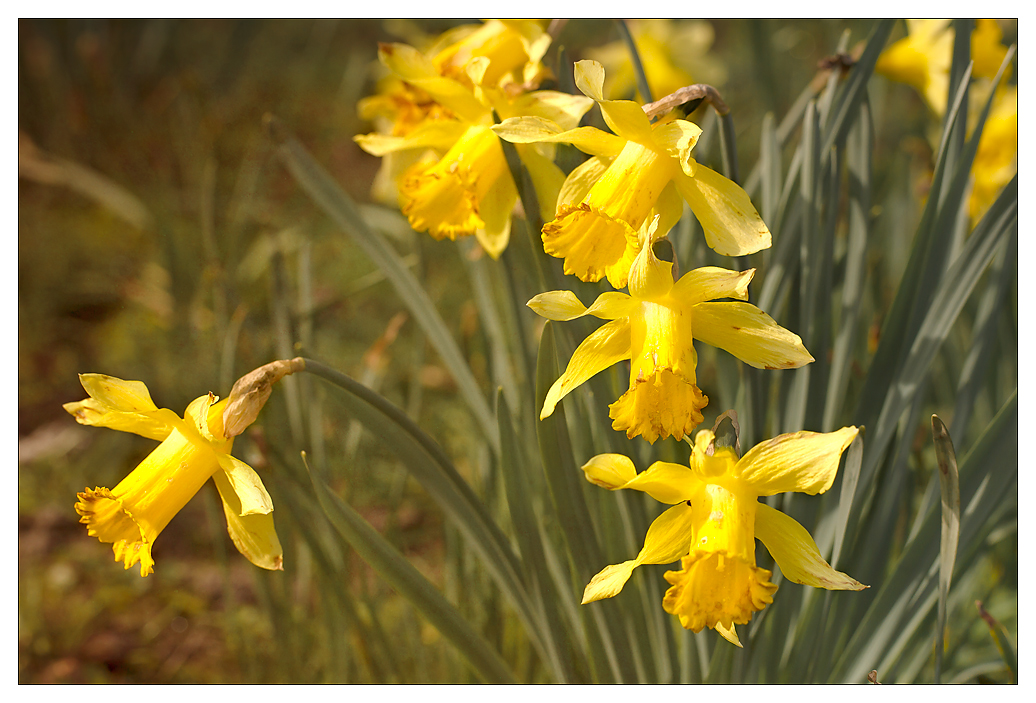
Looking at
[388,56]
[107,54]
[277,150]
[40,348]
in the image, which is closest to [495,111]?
[388,56]

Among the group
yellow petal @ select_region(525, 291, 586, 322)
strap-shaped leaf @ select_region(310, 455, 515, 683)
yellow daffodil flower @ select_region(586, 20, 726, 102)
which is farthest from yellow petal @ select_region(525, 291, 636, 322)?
yellow daffodil flower @ select_region(586, 20, 726, 102)

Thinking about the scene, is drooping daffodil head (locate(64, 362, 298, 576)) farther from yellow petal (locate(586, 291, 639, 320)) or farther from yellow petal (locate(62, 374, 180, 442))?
yellow petal (locate(586, 291, 639, 320))

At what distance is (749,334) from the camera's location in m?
0.74

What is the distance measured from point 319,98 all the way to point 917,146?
3.18 m

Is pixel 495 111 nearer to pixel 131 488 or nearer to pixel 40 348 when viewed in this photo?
pixel 131 488

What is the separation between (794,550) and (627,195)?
1.46ft

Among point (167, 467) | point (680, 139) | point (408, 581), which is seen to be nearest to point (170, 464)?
point (167, 467)

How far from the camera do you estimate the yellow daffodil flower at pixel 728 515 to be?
706 millimetres

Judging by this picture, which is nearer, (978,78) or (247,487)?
(247,487)

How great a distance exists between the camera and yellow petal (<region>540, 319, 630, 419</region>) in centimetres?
75

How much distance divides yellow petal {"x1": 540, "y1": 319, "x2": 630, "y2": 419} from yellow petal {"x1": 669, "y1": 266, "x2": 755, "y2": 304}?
8 centimetres

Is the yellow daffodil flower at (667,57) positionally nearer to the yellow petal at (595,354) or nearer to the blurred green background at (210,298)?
the blurred green background at (210,298)

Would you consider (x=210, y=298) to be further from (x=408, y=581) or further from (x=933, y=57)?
(x=933, y=57)

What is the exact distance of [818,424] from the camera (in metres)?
1.06
